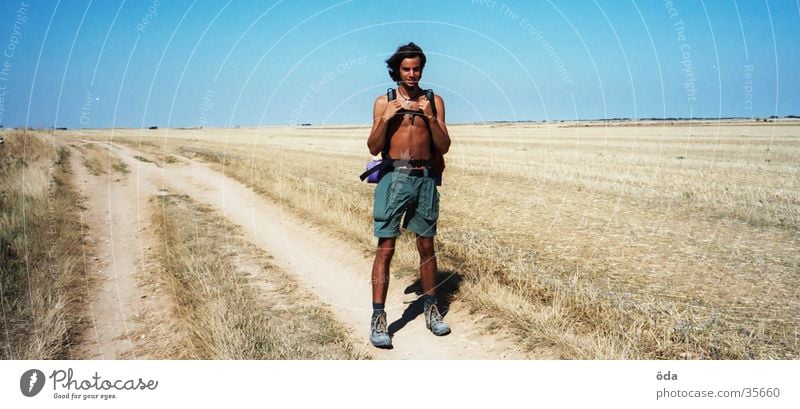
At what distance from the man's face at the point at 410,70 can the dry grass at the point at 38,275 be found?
4373mm

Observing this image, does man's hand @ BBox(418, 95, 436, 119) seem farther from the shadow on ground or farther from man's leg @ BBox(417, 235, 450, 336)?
the shadow on ground

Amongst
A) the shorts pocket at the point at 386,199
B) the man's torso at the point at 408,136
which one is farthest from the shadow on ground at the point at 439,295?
the man's torso at the point at 408,136

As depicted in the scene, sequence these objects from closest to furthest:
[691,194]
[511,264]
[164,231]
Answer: [511,264], [164,231], [691,194]

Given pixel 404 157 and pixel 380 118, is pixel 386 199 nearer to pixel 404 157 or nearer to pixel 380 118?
pixel 404 157

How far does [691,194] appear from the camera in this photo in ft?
49.1

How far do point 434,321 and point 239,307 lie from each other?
2315 millimetres

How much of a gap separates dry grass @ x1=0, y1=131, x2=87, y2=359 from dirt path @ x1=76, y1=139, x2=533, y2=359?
90cm

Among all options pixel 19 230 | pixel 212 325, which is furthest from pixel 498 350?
pixel 19 230

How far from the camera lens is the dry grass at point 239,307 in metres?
4.80

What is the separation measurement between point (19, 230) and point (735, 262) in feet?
41.0

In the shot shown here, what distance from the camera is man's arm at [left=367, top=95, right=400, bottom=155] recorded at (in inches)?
180

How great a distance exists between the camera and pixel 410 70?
15.5 ft
